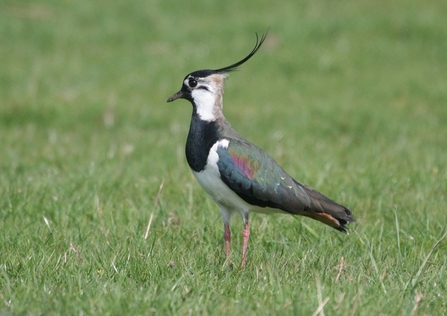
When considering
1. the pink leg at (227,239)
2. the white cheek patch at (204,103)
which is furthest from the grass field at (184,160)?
the white cheek patch at (204,103)

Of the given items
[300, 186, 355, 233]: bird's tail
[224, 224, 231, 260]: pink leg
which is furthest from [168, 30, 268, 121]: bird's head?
[300, 186, 355, 233]: bird's tail

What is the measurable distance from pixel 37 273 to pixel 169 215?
1515 millimetres

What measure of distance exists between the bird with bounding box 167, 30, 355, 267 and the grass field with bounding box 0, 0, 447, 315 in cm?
23

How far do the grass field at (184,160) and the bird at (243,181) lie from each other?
0.23 m

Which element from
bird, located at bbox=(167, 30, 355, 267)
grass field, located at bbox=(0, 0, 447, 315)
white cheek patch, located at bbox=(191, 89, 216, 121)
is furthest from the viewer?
white cheek patch, located at bbox=(191, 89, 216, 121)

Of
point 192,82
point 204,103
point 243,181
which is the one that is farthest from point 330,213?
point 192,82

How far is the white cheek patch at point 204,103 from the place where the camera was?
15.8 ft

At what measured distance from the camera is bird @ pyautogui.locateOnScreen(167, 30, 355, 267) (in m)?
4.54

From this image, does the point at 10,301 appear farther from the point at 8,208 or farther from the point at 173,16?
the point at 173,16

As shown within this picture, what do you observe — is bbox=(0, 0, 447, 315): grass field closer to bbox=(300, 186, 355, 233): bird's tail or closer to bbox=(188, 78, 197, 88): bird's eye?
bbox=(300, 186, 355, 233): bird's tail

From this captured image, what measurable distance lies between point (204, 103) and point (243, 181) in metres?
0.62

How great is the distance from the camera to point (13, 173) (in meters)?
6.78

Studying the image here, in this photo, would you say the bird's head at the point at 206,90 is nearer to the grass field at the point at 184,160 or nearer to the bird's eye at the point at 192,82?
the bird's eye at the point at 192,82

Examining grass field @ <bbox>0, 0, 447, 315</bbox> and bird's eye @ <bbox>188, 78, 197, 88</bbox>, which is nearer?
grass field @ <bbox>0, 0, 447, 315</bbox>
